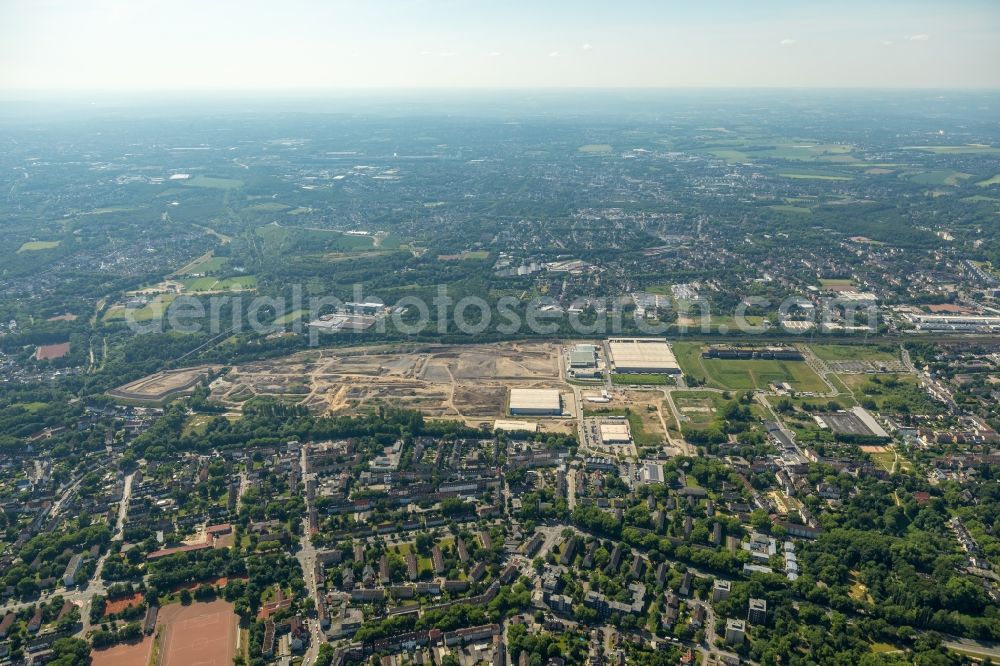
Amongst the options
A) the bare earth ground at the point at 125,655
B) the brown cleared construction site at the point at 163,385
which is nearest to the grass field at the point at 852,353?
the bare earth ground at the point at 125,655

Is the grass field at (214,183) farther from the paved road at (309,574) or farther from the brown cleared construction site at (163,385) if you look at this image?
the paved road at (309,574)

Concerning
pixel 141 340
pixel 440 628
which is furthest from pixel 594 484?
pixel 141 340

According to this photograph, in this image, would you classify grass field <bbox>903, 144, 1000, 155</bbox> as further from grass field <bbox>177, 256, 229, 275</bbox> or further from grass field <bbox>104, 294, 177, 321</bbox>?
grass field <bbox>104, 294, 177, 321</bbox>

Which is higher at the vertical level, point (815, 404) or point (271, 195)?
point (271, 195)

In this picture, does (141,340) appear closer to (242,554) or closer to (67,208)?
(242,554)

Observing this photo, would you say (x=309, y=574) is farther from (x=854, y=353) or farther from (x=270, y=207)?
(x=270, y=207)
